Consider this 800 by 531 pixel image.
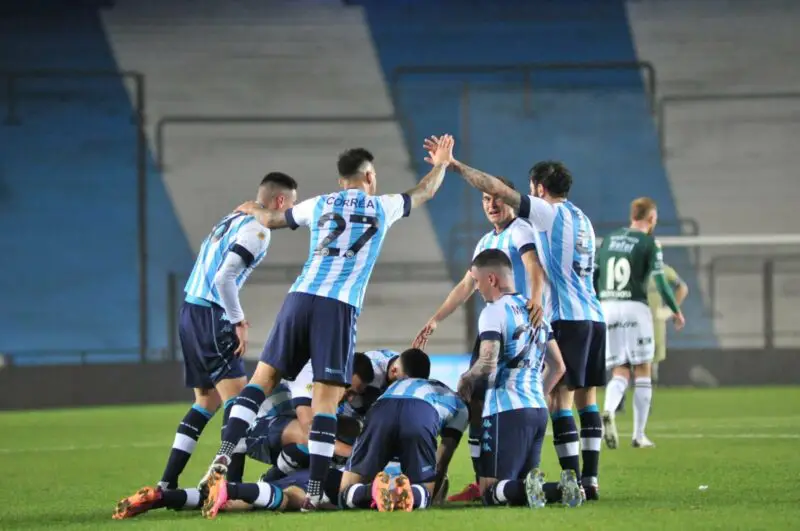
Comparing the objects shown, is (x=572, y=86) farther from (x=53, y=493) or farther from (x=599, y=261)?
(x=53, y=493)

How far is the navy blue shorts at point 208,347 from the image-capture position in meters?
8.15

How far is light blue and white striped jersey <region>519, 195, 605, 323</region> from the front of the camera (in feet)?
26.2

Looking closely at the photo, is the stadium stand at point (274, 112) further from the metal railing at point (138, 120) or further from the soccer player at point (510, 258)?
the soccer player at point (510, 258)

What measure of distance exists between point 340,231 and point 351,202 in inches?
6.3

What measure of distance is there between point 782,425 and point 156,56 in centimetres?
1330

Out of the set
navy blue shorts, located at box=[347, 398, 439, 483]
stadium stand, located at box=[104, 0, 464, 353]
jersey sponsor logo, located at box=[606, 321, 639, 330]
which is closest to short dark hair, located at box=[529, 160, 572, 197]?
navy blue shorts, located at box=[347, 398, 439, 483]

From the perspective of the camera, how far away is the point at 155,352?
20703 mm

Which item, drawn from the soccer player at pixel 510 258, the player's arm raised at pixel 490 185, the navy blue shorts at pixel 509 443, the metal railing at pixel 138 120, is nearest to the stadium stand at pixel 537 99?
the metal railing at pixel 138 120

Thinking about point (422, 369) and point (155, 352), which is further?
point (155, 352)

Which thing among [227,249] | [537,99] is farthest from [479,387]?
[537,99]

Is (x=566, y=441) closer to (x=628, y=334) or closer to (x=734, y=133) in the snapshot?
(x=628, y=334)

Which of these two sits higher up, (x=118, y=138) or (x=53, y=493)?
(x=118, y=138)

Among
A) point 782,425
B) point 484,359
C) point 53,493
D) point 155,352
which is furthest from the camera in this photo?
point 155,352

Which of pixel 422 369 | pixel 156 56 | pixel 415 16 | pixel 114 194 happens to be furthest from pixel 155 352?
pixel 422 369
